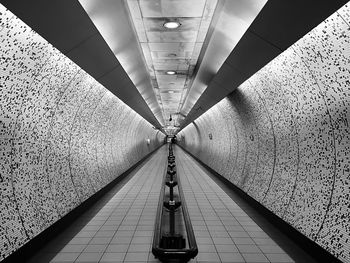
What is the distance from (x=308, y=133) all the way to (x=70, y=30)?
11.2 ft

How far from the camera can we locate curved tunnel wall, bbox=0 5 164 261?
296cm

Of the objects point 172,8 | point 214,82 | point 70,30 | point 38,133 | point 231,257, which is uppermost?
point 172,8

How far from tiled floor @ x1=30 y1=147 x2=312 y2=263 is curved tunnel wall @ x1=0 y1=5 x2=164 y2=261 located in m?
0.44

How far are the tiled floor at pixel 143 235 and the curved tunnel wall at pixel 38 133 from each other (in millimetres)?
442

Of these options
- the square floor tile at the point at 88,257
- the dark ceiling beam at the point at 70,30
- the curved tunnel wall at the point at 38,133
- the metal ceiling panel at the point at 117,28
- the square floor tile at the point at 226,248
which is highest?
the metal ceiling panel at the point at 117,28

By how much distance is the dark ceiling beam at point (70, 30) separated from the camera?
2.54 meters

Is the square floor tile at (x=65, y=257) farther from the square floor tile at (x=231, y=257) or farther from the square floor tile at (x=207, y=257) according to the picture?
the square floor tile at (x=231, y=257)

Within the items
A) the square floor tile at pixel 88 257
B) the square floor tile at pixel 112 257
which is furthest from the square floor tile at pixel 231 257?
the square floor tile at pixel 88 257

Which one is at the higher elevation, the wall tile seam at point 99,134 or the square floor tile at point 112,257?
the wall tile seam at point 99,134

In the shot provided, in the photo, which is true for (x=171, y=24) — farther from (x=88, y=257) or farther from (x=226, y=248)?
(x=88, y=257)

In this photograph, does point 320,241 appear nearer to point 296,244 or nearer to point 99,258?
point 296,244

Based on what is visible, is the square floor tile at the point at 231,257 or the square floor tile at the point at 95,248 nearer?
the square floor tile at the point at 231,257

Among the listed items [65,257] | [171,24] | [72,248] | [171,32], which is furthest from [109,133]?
[65,257]

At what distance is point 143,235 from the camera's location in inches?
168
